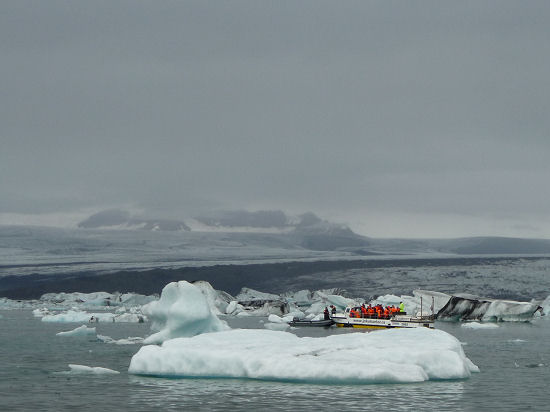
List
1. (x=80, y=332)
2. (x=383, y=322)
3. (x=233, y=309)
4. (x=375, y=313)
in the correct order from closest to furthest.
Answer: (x=80, y=332) → (x=383, y=322) → (x=375, y=313) → (x=233, y=309)

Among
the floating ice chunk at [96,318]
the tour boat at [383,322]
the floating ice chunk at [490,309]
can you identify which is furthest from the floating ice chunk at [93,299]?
the tour boat at [383,322]

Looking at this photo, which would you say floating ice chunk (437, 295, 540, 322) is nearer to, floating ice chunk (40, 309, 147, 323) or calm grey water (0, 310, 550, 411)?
floating ice chunk (40, 309, 147, 323)

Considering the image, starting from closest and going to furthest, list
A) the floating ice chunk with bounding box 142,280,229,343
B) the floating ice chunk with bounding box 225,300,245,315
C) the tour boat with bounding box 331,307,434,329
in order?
the floating ice chunk with bounding box 142,280,229,343
the tour boat with bounding box 331,307,434,329
the floating ice chunk with bounding box 225,300,245,315

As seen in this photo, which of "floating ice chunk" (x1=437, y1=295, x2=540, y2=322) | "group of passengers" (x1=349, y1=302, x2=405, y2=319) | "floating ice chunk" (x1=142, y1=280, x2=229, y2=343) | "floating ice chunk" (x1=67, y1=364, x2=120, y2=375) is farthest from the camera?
"floating ice chunk" (x1=437, y1=295, x2=540, y2=322)

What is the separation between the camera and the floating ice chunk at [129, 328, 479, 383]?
2256 cm

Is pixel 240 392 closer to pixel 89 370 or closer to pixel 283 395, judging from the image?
pixel 283 395

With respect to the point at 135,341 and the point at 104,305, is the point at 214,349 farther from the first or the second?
the point at 104,305

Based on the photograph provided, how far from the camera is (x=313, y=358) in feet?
75.3

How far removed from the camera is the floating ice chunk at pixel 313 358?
888 inches

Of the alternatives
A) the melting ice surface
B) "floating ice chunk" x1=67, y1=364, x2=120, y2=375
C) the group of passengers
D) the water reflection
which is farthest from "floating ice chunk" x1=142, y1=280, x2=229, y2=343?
the group of passengers

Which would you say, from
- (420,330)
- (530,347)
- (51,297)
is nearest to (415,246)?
(51,297)

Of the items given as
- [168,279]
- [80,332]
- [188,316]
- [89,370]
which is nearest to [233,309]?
[80,332]

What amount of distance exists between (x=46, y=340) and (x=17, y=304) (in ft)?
175

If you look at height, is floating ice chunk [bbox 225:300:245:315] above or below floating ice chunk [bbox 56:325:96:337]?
below
